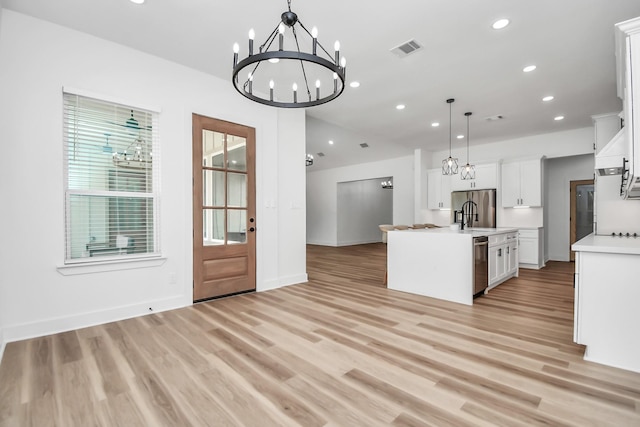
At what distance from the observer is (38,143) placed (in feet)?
9.29

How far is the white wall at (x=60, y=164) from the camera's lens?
8.92ft

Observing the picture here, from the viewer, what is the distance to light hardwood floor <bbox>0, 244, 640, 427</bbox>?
170 centimetres

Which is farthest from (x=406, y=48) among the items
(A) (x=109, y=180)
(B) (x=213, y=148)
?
(A) (x=109, y=180)

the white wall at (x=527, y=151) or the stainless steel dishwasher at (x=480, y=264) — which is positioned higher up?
the white wall at (x=527, y=151)

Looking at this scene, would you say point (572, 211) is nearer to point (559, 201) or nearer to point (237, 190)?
point (559, 201)

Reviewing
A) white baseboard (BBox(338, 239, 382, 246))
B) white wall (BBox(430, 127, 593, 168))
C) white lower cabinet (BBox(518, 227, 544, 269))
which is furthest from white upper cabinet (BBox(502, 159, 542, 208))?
white baseboard (BBox(338, 239, 382, 246))

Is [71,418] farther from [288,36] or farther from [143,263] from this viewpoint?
[288,36]

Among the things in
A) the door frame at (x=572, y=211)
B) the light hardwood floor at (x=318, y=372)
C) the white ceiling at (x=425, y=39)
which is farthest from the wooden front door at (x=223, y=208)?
the door frame at (x=572, y=211)

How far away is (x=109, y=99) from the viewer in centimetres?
322

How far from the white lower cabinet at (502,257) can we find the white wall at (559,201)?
9.16 feet

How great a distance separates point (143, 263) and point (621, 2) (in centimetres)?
512

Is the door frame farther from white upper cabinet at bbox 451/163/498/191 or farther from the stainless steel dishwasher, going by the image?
the stainless steel dishwasher

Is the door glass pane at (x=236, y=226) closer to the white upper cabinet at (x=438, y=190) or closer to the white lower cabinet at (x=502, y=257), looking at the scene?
the white lower cabinet at (x=502, y=257)

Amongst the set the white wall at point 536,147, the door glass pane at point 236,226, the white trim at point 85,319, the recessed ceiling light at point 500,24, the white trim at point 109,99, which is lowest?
the white trim at point 85,319
